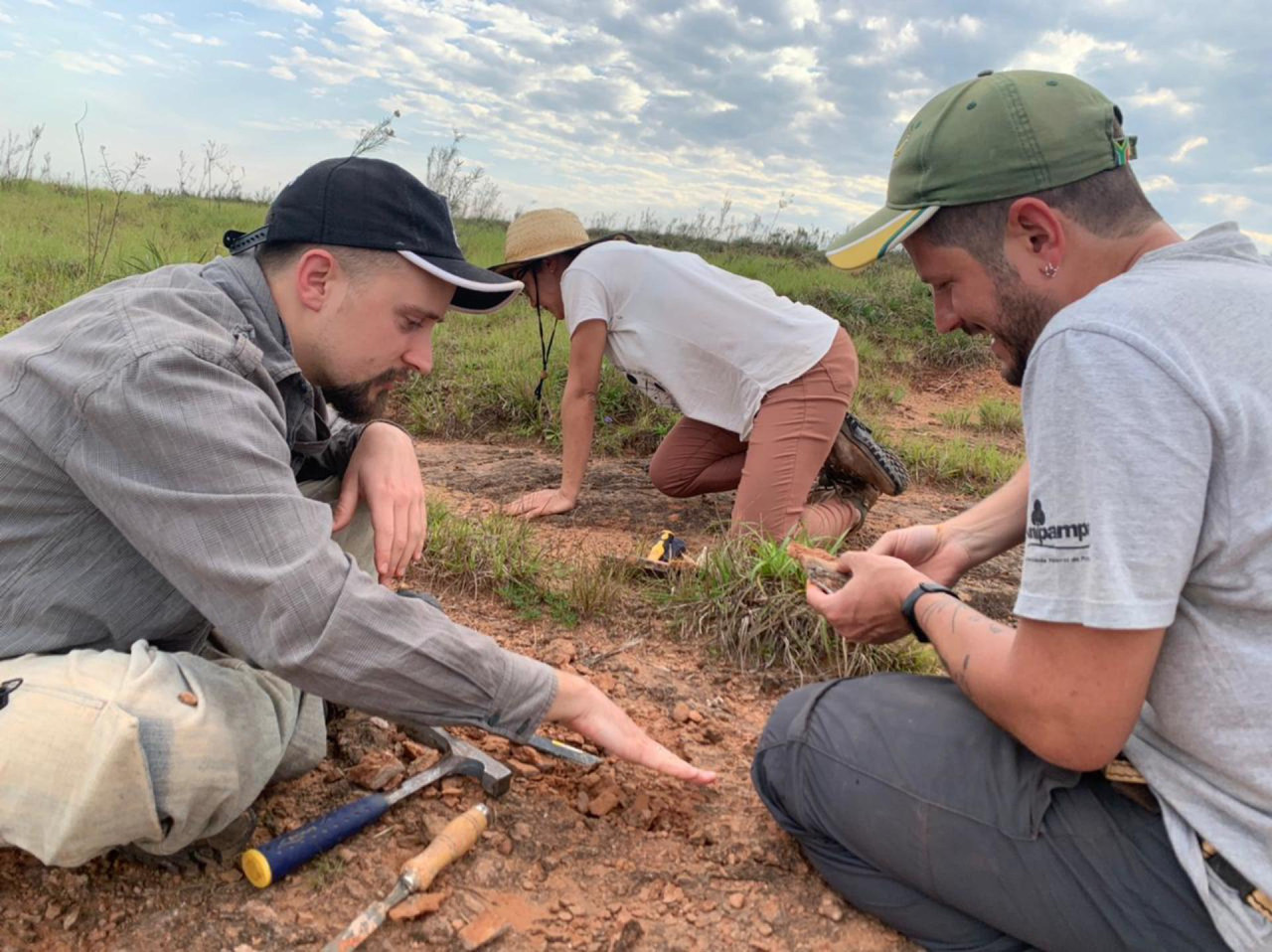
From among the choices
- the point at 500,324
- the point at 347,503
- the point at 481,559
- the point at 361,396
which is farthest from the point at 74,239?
the point at 361,396

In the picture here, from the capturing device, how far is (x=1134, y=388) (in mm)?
1265

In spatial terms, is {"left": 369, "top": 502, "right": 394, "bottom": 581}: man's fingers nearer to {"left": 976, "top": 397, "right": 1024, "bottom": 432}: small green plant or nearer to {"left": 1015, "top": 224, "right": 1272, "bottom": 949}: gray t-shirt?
{"left": 1015, "top": 224, "right": 1272, "bottom": 949}: gray t-shirt

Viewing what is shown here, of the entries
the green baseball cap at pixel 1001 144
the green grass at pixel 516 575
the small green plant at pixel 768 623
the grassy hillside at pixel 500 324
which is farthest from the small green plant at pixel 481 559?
the grassy hillside at pixel 500 324

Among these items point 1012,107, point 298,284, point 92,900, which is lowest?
point 92,900

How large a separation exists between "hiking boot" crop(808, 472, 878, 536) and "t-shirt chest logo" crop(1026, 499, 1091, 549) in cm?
291

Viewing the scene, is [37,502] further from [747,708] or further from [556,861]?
[747,708]

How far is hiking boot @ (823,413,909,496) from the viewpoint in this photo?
4.16 meters

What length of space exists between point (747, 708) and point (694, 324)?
170cm

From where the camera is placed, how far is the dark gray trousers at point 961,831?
149 cm

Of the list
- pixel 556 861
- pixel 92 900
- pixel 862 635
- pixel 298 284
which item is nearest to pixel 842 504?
pixel 862 635

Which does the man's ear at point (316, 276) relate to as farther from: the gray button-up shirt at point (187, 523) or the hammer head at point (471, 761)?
the hammer head at point (471, 761)

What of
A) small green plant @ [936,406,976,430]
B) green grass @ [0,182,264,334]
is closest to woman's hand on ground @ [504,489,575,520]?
green grass @ [0,182,264,334]

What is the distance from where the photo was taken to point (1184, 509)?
4.10 feet

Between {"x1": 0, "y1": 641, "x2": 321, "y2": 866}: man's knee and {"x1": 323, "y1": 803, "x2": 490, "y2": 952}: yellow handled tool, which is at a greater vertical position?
{"x1": 0, "y1": 641, "x2": 321, "y2": 866}: man's knee
